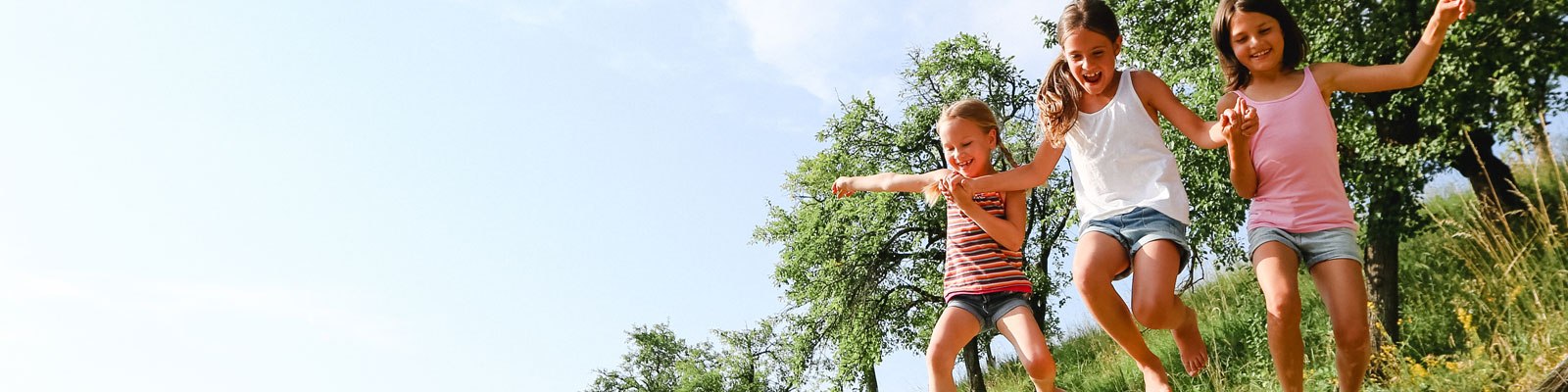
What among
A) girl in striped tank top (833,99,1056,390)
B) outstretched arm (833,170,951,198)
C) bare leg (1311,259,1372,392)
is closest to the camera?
bare leg (1311,259,1372,392)

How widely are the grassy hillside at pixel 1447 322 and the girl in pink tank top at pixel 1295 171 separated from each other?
219cm

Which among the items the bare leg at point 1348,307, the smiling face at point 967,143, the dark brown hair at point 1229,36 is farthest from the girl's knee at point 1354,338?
the smiling face at point 967,143

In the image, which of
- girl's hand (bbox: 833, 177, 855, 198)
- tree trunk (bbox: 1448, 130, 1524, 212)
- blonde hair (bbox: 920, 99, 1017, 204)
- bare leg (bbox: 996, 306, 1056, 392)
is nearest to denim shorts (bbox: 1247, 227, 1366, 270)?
bare leg (bbox: 996, 306, 1056, 392)

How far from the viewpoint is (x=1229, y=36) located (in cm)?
403

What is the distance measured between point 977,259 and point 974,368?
1493 cm

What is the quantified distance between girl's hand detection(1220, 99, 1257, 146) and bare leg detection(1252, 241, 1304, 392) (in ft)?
1.43

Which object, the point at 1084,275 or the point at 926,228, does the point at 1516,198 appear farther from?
the point at 1084,275

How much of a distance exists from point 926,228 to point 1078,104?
14783 mm

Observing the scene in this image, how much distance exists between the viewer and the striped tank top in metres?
4.23

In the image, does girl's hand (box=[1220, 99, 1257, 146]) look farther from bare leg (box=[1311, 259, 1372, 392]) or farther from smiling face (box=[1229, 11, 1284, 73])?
bare leg (box=[1311, 259, 1372, 392])

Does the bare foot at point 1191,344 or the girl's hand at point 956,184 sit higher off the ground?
the girl's hand at point 956,184

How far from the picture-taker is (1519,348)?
5.77 metres

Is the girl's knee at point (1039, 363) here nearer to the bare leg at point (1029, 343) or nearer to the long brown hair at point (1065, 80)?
the bare leg at point (1029, 343)

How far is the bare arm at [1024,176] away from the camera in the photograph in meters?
4.15
